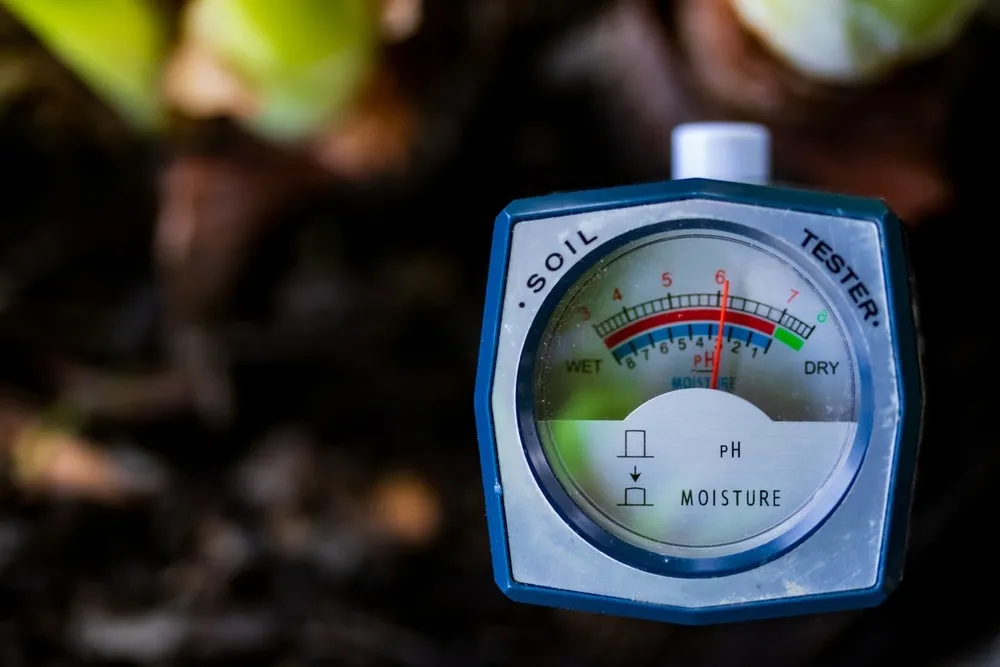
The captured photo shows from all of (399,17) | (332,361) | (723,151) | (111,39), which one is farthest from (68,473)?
(723,151)

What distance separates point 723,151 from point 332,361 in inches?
17.1

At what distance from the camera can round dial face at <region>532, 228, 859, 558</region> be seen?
0.47 m

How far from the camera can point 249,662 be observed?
721 millimetres

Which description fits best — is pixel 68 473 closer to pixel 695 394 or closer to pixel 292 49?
pixel 292 49

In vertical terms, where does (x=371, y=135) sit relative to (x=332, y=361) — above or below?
above

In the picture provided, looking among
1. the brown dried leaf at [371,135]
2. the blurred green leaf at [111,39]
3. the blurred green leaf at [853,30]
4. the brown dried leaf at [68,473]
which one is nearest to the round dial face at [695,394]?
the blurred green leaf at [853,30]

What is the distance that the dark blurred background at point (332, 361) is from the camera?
687 millimetres

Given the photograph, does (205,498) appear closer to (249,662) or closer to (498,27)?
(249,662)

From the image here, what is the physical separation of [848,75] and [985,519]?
0.42 meters

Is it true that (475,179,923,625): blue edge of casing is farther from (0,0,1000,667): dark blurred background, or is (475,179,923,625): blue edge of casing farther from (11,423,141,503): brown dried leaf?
(11,423,141,503): brown dried leaf

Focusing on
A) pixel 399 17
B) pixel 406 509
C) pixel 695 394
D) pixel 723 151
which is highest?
pixel 399 17

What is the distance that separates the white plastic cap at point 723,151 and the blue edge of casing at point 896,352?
0.04m

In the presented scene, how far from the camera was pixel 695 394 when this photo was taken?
0.47 m

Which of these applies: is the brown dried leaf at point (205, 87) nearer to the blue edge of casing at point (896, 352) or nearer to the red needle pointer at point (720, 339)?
the blue edge of casing at point (896, 352)
